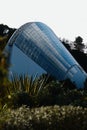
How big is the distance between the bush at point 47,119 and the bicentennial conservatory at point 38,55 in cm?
2790

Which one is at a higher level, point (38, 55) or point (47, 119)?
point (47, 119)

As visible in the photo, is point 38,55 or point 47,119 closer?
point 47,119

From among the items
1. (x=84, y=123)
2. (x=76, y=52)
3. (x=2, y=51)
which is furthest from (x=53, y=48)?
(x=2, y=51)

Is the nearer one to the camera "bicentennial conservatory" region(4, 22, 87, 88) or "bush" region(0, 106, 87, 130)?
"bush" region(0, 106, 87, 130)

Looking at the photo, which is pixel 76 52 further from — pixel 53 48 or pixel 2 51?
pixel 2 51

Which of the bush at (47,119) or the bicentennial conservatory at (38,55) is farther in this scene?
the bicentennial conservatory at (38,55)

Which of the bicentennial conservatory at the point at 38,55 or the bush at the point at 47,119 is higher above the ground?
the bush at the point at 47,119

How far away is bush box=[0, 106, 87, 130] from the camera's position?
1056 centimetres

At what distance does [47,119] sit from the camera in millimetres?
11031

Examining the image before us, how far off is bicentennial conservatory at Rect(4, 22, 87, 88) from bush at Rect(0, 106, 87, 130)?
1099 inches

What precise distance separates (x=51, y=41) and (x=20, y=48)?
3384mm

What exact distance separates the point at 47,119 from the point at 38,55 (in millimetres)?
30398

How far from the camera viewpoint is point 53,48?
42.7m

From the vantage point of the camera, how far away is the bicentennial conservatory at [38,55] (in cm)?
4091
